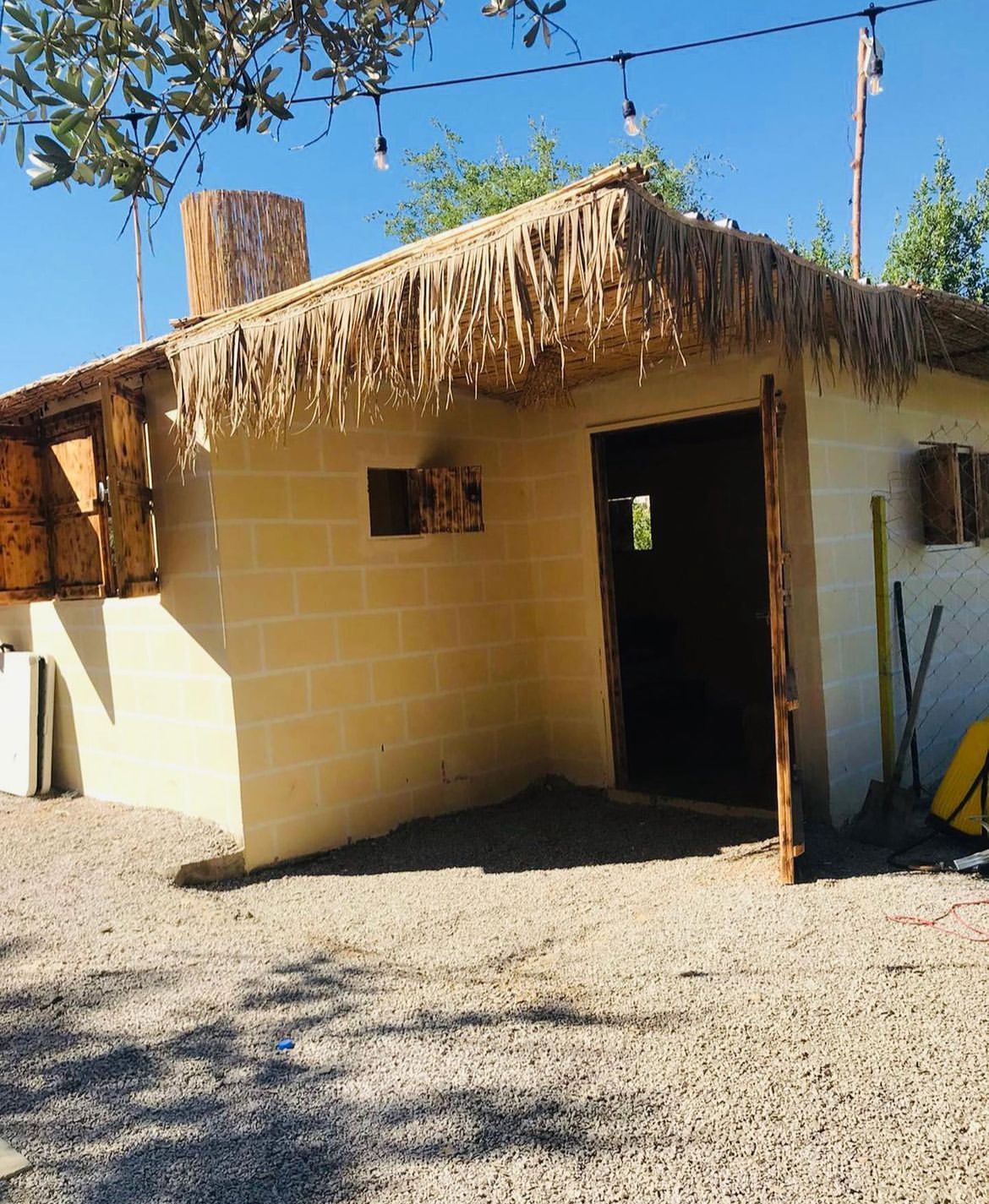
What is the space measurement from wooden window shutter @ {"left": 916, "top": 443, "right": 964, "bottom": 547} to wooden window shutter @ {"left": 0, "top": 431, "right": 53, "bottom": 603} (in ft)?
16.6

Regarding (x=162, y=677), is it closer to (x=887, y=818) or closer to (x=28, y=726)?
(x=28, y=726)

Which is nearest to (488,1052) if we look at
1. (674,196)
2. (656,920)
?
(656,920)

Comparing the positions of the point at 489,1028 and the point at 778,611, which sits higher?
the point at 778,611

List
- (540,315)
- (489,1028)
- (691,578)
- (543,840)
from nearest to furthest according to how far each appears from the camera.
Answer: (489,1028) → (540,315) → (543,840) → (691,578)

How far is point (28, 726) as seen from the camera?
5898 millimetres

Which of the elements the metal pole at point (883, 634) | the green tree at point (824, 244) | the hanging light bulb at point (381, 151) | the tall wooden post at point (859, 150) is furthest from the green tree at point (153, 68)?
the green tree at point (824, 244)

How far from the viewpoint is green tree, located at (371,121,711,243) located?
1975 cm

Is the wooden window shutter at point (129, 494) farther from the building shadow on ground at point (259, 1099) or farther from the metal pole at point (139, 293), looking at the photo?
the metal pole at point (139, 293)

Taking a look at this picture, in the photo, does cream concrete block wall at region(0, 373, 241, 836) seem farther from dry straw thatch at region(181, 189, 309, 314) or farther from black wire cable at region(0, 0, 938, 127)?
black wire cable at region(0, 0, 938, 127)

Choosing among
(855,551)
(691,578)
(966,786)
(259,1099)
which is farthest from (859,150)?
(259,1099)

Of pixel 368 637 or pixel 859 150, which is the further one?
pixel 859 150

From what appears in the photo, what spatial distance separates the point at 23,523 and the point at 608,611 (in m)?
3.35

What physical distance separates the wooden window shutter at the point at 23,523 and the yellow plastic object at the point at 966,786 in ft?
16.0

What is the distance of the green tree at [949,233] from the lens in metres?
17.3
